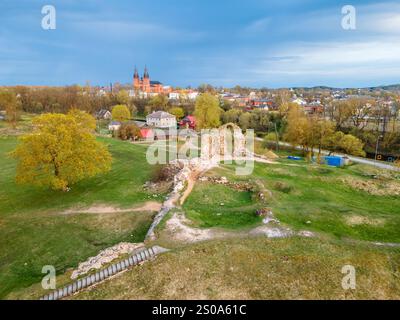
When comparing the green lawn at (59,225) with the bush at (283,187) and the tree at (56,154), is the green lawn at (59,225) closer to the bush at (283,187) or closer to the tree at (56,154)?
the tree at (56,154)

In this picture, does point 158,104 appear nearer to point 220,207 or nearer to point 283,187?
point 283,187

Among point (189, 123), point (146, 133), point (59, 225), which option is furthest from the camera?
point (189, 123)

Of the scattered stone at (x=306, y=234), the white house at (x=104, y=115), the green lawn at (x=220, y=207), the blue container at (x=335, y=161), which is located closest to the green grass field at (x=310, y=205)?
the green lawn at (x=220, y=207)

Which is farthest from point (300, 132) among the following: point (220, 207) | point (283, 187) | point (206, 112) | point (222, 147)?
point (220, 207)

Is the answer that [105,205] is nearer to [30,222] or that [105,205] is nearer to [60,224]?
[60,224]

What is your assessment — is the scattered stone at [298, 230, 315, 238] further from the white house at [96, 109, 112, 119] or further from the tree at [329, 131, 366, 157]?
the white house at [96, 109, 112, 119]
